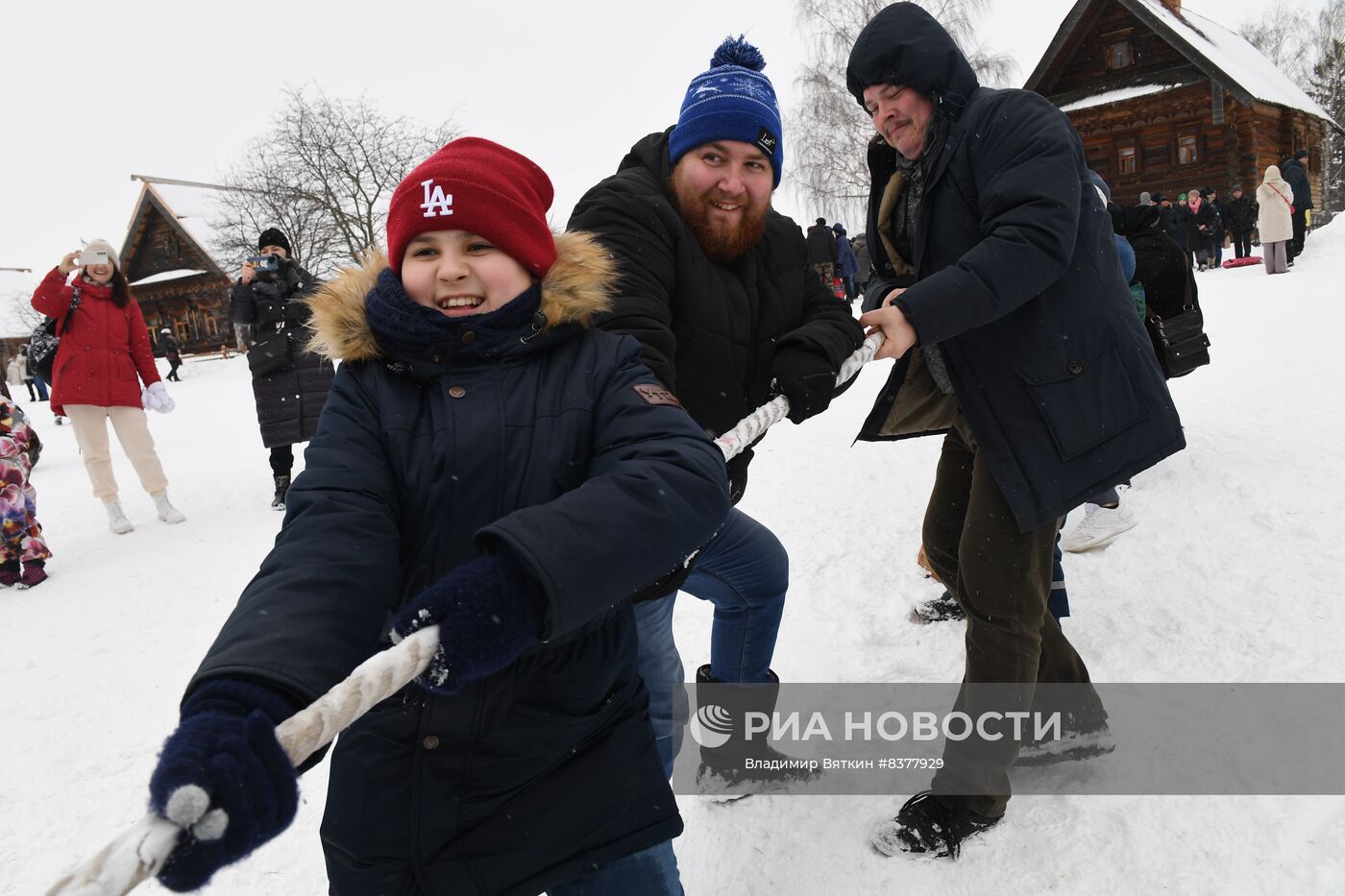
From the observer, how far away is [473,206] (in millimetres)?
1398

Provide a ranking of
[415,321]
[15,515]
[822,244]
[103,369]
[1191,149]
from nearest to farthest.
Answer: [415,321], [15,515], [103,369], [822,244], [1191,149]

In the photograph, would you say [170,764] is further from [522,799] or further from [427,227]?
[427,227]

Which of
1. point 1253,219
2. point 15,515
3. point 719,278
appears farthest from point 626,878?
point 1253,219

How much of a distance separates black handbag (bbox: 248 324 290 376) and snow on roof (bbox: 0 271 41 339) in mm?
42274

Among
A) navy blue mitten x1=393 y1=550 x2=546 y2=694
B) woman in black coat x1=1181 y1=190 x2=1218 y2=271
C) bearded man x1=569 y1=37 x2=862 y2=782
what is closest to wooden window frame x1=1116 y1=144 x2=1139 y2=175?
woman in black coat x1=1181 y1=190 x2=1218 y2=271

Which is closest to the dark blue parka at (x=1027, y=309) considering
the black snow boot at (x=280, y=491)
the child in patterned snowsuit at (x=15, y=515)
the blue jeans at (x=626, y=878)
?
the blue jeans at (x=626, y=878)

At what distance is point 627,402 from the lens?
→ 1.28 meters

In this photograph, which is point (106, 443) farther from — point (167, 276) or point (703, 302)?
point (167, 276)

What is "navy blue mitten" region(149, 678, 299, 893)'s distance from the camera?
732 millimetres

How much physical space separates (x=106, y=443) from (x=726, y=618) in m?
5.82

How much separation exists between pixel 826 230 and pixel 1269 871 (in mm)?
14634

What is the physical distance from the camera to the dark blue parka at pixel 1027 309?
1817 millimetres

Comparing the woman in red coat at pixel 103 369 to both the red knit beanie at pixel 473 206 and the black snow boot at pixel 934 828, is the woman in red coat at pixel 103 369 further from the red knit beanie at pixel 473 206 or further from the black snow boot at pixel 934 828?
the black snow boot at pixel 934 828

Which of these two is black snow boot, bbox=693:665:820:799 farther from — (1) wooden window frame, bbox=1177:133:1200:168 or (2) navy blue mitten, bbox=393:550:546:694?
(1) wooden window frame, bbox=1177:133:1200:168
